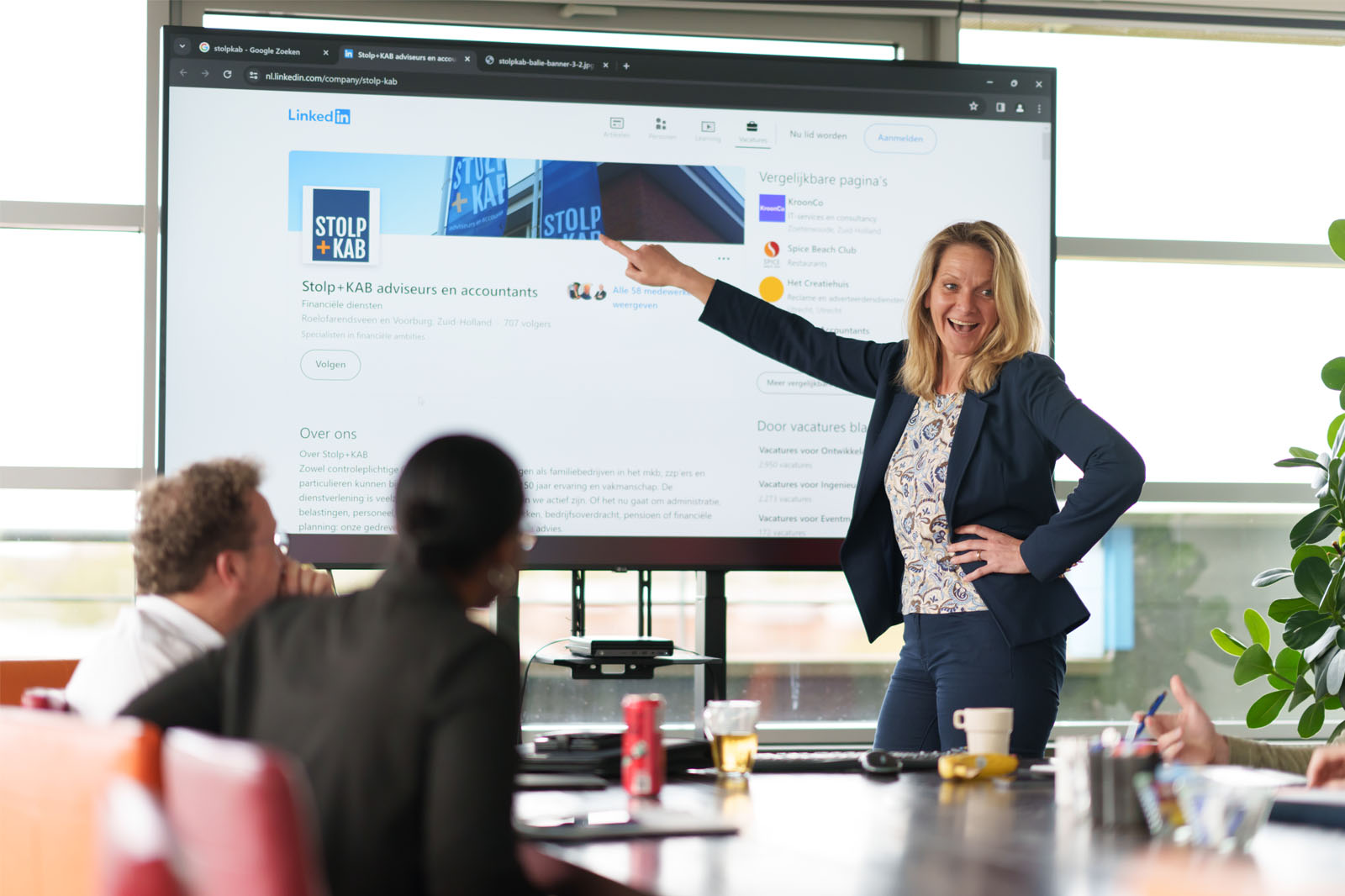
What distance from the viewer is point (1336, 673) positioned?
3828 millimetres

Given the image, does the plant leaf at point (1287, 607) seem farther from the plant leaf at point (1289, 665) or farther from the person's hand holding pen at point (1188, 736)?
the person's hand holding pen at point (1188, 736)

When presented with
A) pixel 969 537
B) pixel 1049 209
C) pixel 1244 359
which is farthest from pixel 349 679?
pixel 1244 359

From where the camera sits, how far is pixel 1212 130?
14.9 ft

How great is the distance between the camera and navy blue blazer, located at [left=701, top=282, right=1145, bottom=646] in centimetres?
288

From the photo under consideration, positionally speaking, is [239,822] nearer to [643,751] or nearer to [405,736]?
[405,736]

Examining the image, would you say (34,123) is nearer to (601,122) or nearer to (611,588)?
(601,122)

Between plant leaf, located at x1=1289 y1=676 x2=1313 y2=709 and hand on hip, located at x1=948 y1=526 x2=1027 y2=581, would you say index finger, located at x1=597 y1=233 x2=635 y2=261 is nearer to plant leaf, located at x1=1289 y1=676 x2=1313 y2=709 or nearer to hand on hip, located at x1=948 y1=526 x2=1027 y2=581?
hand on hip, located at x1=948 y1=526 x2=1027 y2=581

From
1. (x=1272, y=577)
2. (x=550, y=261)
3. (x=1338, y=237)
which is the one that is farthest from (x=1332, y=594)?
(x=550, y=261)

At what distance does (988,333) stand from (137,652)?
2.02 metres

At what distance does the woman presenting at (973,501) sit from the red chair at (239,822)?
2021 millimetres

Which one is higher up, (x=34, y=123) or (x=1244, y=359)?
(x=34, y=123)

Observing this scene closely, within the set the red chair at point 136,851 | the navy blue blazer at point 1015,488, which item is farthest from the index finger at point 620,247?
the red chair at point 136,851

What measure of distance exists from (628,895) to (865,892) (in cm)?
23

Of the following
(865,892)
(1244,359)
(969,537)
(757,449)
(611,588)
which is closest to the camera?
(865,892)
